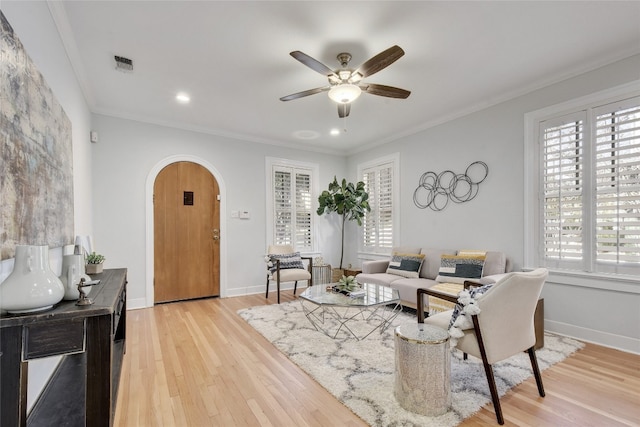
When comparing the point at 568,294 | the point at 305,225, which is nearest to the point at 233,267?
the point at 305,225

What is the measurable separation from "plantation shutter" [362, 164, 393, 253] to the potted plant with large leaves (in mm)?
164

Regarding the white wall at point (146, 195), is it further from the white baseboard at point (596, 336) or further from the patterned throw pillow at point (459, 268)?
the white baseboard at point (596, 336)

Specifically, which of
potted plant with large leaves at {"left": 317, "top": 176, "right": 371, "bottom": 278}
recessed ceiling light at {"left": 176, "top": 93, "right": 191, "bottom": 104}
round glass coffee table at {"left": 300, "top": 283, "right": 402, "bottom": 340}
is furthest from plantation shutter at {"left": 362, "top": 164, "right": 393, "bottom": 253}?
recessed ceiling light at {"left": 176, "top": 93, "right": 191, "bottom": 104}

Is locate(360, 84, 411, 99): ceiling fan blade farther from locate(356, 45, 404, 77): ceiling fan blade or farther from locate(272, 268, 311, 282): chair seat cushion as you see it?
locate(272, 268, 311, 282): chair seat cushion

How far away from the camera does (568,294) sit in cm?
314

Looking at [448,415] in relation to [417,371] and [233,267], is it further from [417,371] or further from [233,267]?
[233,267]

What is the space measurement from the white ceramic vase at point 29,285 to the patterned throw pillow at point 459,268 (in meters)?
3.60

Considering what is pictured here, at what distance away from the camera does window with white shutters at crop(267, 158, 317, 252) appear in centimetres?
543

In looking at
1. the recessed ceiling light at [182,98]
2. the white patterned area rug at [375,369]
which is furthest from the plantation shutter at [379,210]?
the recessed ceiling light at [182,98]

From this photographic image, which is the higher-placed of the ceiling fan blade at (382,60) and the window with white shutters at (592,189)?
the ceiling fan blade at (382,60)

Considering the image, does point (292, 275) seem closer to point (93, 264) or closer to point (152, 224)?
point (152, 224)

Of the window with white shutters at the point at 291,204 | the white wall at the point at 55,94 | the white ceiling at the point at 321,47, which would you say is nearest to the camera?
the white wall at the point at 55,94

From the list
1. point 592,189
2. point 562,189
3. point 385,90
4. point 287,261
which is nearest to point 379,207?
point 287,261

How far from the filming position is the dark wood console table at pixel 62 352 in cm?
118
